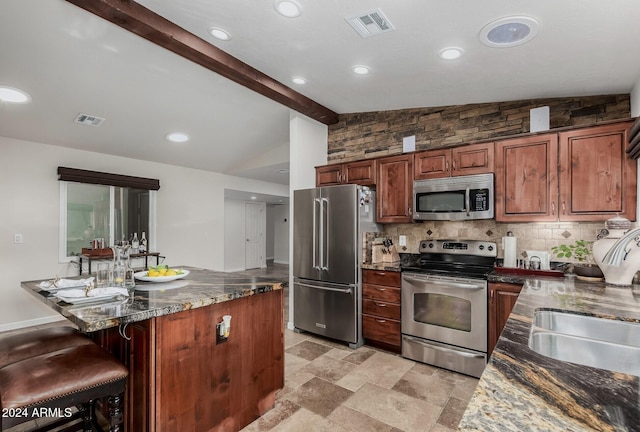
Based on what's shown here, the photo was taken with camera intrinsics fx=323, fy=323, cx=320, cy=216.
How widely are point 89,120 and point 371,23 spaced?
3687 mm

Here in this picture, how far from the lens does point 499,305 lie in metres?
2.71

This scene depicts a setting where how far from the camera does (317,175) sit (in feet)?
14.1

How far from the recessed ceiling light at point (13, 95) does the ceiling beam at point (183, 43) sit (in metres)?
1.79

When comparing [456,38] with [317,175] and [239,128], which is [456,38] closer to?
[317,175]

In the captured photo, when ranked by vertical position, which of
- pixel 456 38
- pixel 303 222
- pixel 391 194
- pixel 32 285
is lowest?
pixel 32 285

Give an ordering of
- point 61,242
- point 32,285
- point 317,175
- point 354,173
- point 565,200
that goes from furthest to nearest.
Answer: point 61,242
point 317,175
point 354,173
point 565,200
point 32,285

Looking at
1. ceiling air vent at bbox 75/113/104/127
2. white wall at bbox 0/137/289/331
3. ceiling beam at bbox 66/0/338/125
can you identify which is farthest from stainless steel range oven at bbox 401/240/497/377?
white wall at bbox 0/137/289/331

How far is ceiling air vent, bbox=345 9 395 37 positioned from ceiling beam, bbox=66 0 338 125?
1251 millimetres

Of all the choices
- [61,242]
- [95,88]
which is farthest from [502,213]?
[61,242]

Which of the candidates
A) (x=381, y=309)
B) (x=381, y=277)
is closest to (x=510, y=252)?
(x=381, y=277)

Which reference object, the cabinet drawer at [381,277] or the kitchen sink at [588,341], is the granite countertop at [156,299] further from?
the kitchen sink at [588,341]

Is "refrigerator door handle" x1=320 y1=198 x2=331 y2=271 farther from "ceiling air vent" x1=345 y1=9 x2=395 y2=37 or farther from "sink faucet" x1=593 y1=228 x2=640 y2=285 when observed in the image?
"sink faucet" x1=593 y1=228 x2=640 y2=285

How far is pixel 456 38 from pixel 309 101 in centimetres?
193

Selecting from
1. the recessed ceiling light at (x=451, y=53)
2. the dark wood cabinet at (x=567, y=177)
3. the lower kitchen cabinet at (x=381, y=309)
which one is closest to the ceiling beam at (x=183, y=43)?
the recessed ceiling light at (x=451, y=53)
